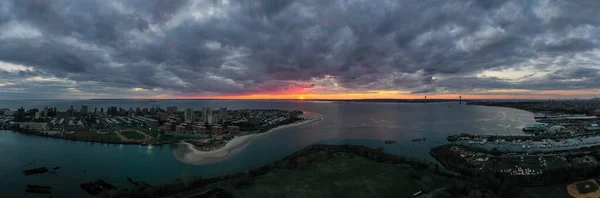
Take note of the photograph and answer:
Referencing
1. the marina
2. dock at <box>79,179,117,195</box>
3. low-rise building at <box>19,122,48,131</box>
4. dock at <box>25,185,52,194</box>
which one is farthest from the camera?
low-rise building at <box>19,122,48,131</box>

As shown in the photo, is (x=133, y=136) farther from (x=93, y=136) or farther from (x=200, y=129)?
(x=200, y=129)

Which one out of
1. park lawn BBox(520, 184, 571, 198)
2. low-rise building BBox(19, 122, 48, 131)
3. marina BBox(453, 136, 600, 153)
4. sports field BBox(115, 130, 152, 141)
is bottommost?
park lawn BBox(520, 184, 571, 198)

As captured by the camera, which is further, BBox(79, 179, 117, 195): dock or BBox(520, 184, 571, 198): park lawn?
BBox(79, 179, 117, 195): dock

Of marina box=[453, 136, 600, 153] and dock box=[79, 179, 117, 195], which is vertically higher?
marina box=[453, 136, 600, 153]

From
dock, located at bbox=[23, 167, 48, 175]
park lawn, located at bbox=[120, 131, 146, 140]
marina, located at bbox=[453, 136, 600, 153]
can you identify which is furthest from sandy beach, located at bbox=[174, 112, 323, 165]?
marina, located at bbox=[453, 136, 600, 153]

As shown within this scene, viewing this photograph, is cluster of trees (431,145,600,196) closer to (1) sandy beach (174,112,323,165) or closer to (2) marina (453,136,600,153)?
(2) marina (453,136,600,153)

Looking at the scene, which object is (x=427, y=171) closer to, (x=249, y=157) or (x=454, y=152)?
(x=454, y=152)

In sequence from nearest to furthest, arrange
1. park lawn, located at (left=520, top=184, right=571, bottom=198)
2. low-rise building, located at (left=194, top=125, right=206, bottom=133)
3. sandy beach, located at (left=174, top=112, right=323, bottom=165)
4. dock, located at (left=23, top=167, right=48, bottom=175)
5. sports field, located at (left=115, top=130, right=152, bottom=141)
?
1. park lawn, located at (left=520, top=184, right=571, bottom=198)
2. dock, located at (left=23, top=167, right=48, bottom=175)
3. sandy beach, located at (left=174, top=112, right=323, bottom=165)
4. sports field, located at (left=115, top=130, right=152, bottom=141)
5. low-rise building, located at (left=194, top=125, right=206, bottom=133)

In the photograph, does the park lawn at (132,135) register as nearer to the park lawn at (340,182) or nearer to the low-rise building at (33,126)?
the low-rise building at (33,126)
